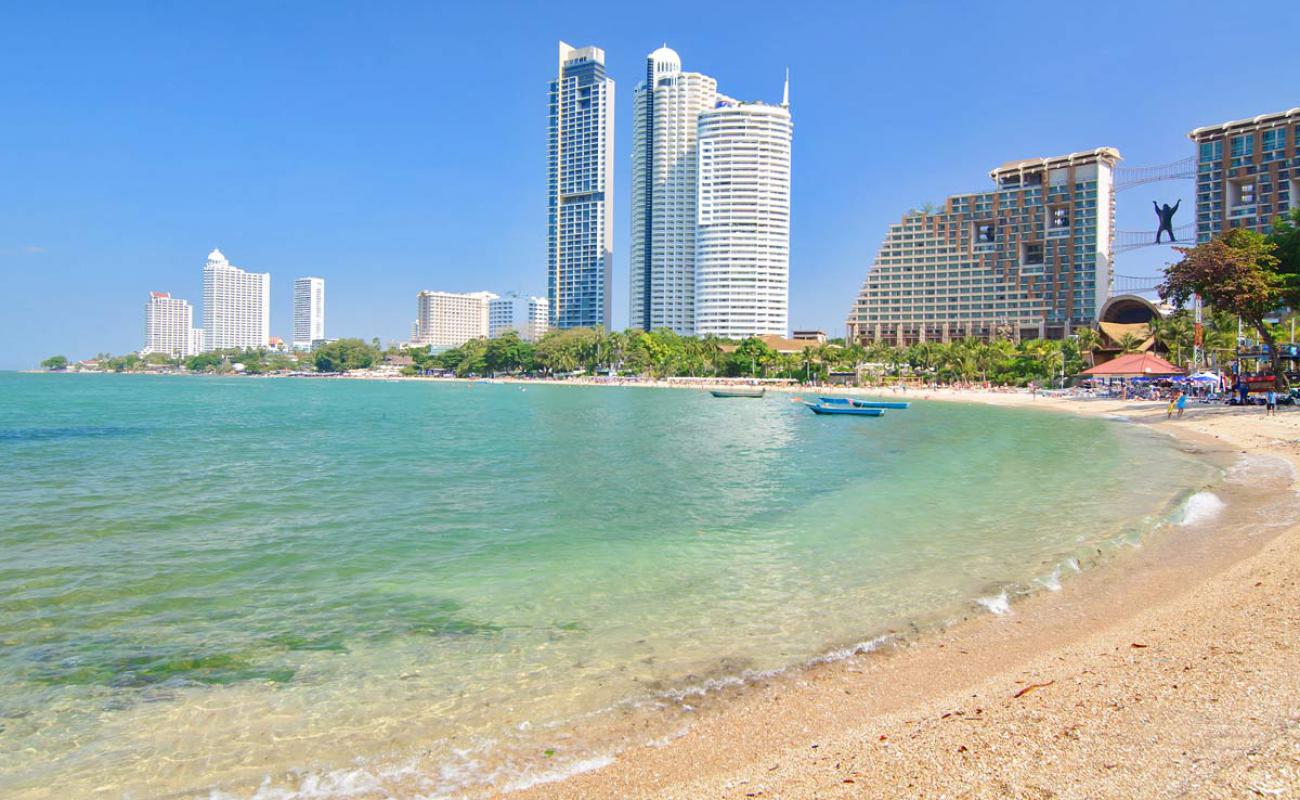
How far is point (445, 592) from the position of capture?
36.8 ft

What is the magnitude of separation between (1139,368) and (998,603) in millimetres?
64307

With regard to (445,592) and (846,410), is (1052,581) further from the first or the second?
(846,410)

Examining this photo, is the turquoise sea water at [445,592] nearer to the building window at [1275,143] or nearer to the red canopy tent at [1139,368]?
the red canopy tent at [1139,368]

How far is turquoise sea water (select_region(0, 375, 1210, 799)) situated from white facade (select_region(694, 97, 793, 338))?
143 m

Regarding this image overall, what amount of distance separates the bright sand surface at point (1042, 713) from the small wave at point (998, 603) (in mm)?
145

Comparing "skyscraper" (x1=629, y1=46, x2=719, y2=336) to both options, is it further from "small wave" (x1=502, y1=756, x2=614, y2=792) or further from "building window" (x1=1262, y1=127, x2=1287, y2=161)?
"small wave" (x1=502, y1=756, x2=614, y2=792)

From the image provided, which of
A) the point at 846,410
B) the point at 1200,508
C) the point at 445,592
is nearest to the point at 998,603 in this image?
the point at 445,592

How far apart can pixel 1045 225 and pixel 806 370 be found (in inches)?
2316

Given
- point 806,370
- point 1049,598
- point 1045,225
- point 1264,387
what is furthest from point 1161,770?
point 1045,225

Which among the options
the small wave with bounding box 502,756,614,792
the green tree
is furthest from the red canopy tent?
the small wave with bounding box 502,756,614,792

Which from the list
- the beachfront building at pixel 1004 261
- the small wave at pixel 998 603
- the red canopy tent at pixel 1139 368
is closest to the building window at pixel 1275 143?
the beachfront building at pixel 1004 261

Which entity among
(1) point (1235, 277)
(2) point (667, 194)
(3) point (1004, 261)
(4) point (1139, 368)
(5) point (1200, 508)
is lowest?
(5) point (1200, 508)

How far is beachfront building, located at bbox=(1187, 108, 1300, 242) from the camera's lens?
362 feet

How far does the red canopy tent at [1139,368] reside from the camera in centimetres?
6147
